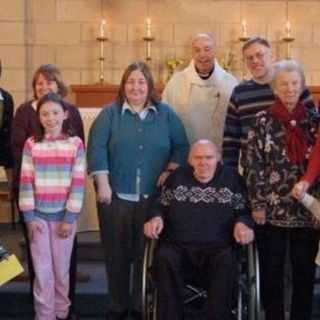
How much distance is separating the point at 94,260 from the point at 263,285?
160 cm

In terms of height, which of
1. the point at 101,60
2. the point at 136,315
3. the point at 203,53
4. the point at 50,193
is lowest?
the point at 136,315

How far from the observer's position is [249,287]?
351 centimetres

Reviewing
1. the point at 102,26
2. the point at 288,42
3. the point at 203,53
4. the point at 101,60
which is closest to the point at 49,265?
the point at 203,53

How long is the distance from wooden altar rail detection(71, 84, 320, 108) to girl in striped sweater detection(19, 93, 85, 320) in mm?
2637

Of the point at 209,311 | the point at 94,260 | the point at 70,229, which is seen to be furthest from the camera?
the point at 94,260

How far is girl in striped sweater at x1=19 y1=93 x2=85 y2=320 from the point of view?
3766 millimetres

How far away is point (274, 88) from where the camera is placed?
12.2 feet

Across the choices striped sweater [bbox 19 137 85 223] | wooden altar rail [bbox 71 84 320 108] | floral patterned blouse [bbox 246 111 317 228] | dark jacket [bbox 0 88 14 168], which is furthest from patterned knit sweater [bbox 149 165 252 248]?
wooden altar rail [bbox 71 84 320 108]

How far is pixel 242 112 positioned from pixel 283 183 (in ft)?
1.44

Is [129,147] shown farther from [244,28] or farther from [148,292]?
[244,28]

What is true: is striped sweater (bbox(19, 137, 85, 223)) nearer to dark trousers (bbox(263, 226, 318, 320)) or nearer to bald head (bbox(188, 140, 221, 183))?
bald head (bbox(188, 140, 221, 183))

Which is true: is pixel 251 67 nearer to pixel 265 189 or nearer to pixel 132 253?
pixel 265 189

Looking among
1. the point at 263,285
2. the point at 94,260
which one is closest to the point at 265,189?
the point at 263,285

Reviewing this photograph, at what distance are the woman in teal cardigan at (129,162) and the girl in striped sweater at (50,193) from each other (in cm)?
12
